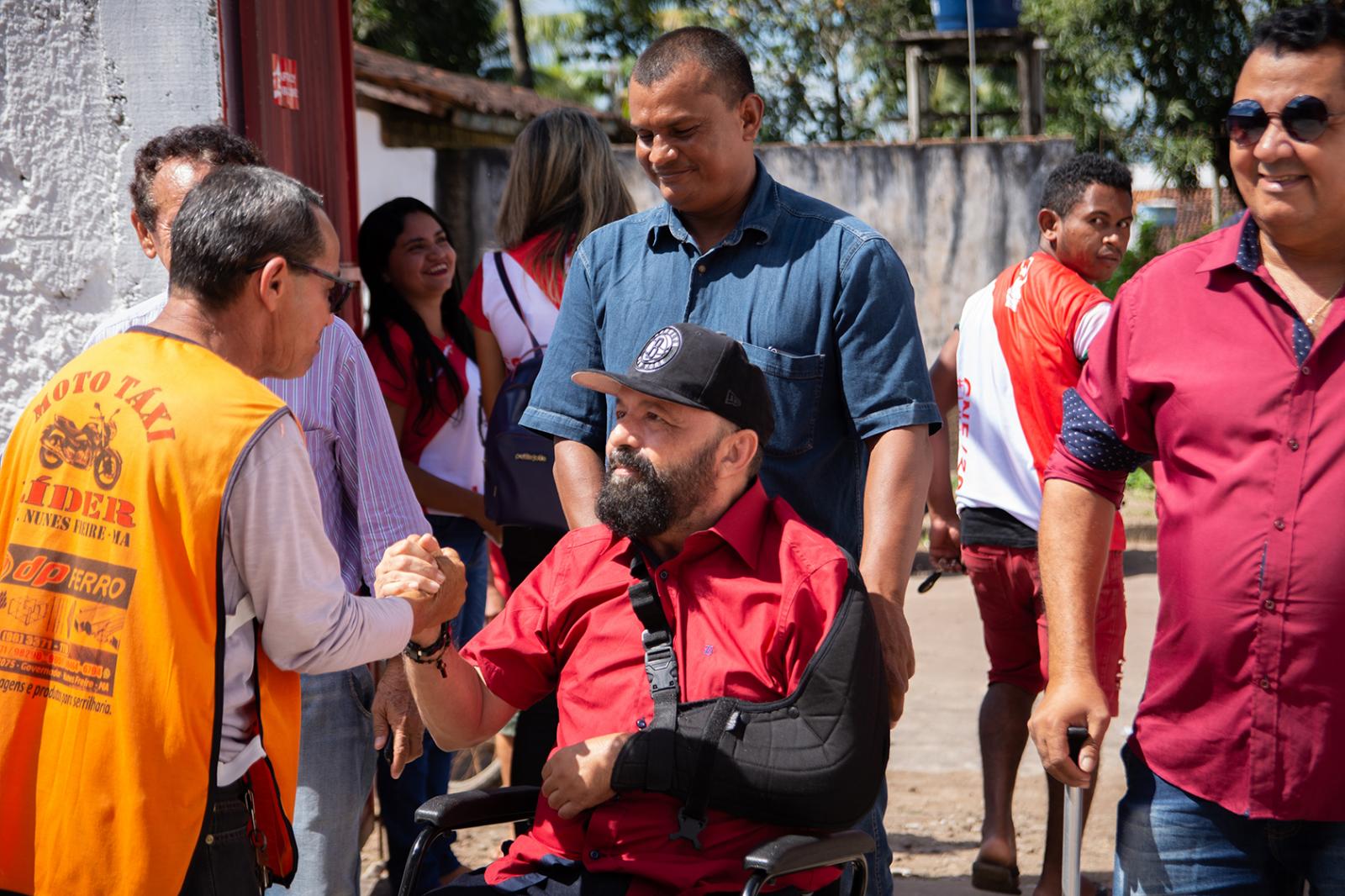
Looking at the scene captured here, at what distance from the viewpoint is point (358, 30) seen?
846 inches

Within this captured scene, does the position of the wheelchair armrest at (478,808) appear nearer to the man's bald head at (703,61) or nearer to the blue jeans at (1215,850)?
the blue jeans at (1215,850)

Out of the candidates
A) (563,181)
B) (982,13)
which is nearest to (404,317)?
(563,181)

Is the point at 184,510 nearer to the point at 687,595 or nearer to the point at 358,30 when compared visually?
the point at 687,595

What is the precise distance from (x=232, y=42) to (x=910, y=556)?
242 cm

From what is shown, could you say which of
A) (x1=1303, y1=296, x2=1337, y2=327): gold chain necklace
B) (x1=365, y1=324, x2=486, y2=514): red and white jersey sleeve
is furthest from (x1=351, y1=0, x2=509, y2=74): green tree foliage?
(x1=1303, y1=296, x2=1337, y2=327): gold chain necklace

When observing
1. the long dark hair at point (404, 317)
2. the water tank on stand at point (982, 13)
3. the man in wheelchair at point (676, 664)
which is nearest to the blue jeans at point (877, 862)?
the man in wheelchair at point (676, 664)

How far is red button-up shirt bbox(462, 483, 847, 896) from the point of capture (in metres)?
2.72

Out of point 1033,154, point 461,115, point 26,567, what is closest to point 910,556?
point 26,567

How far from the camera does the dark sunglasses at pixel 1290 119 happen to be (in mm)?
2367

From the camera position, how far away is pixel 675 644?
9.20ft

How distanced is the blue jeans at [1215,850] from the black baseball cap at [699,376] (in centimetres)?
100

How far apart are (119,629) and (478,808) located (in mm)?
954

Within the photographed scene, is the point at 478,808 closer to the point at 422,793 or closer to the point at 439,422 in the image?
the point at 422,793

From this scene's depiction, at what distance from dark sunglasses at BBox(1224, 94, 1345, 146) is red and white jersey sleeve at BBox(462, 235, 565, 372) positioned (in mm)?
2287
